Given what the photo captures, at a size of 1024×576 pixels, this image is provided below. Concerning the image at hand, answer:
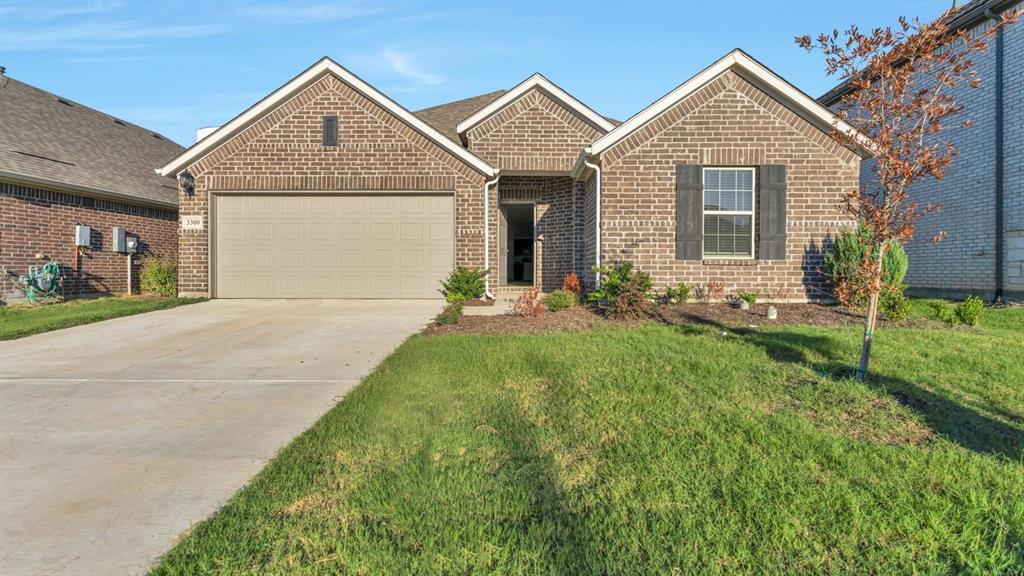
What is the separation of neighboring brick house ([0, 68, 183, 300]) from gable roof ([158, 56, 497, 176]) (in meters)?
2.90

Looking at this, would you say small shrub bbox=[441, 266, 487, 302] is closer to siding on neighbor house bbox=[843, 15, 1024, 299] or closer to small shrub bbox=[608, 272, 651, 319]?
small shrub bbox=[608, 272, 651, 319]

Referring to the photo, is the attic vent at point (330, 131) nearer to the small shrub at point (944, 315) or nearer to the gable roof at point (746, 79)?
the gable roof at point (746, 79)

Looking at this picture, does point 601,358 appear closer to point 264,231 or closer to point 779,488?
point 779,488

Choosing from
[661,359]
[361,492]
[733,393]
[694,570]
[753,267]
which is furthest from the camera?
[753,267]

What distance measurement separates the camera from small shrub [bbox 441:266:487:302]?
12375mm

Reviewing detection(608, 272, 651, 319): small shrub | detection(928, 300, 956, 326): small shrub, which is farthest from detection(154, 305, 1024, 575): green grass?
detection(608, 272, 651, 319): small shrub

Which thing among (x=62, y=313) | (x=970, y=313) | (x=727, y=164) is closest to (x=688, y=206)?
(x=727, y=164)

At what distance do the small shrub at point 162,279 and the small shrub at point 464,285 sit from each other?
7.04m

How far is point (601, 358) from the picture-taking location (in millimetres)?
6086

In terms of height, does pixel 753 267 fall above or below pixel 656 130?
below

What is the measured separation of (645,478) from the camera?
2.98 m

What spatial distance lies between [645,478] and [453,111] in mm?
17031

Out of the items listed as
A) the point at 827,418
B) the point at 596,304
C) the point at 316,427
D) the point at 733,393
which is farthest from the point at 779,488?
the point at 596,304

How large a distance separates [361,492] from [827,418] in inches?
130
